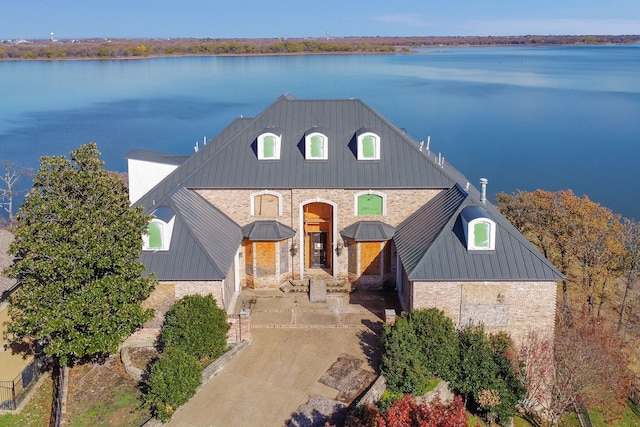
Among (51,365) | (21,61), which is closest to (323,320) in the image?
(51,365)

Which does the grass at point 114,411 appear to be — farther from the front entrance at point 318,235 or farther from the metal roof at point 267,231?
the front entrance at point 318,235

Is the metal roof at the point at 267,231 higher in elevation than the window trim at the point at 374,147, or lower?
lower

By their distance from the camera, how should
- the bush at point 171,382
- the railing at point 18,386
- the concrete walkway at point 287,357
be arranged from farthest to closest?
the railing at point 18,386
the concrete walkway at point 287,357
the bush at point 171,382

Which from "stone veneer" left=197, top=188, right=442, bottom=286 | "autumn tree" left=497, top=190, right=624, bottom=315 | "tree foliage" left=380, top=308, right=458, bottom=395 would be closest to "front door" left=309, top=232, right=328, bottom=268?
"stone veneer" left=197, top=188, right=442, bottom=286

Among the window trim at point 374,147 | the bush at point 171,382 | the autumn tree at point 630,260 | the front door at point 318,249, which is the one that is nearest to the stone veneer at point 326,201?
the front door at point 318,249

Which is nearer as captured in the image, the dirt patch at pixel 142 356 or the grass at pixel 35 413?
the grass at pixel 35 413

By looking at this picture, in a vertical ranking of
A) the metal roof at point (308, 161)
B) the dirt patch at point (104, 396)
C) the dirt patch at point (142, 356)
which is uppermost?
the metal roof at point (308, 161)

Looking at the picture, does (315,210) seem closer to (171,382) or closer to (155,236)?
(155,236)
